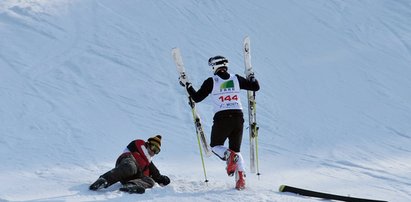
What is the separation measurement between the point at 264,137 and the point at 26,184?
591cm

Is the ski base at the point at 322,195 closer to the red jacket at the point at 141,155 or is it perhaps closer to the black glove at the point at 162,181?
the black glove at the point at 162,181

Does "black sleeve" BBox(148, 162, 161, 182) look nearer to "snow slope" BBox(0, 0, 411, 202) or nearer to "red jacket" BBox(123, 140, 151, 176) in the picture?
"red jacket" BBox(123, 140, 151, 176)

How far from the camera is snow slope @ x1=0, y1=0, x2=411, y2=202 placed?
9922 millimetres

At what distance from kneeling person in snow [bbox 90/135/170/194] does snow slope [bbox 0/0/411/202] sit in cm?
16

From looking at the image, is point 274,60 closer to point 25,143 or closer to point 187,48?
point 187,48

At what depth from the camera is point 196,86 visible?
1465 cm

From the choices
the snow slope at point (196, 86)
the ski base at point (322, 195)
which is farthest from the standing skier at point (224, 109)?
the ski base at point (322, 195)

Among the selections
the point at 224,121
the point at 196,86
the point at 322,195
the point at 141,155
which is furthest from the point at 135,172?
the point at 196,86

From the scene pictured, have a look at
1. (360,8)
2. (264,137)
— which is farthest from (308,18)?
(264,137)

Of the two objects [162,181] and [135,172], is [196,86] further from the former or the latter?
[135,172]

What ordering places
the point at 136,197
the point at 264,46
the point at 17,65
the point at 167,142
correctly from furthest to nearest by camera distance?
the point at 264,46, the point at 17,65, the point at 167,142, the point at 136,197

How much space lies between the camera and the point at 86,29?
1669cm

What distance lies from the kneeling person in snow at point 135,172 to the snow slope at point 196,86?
16cm

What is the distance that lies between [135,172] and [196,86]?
6827mm
